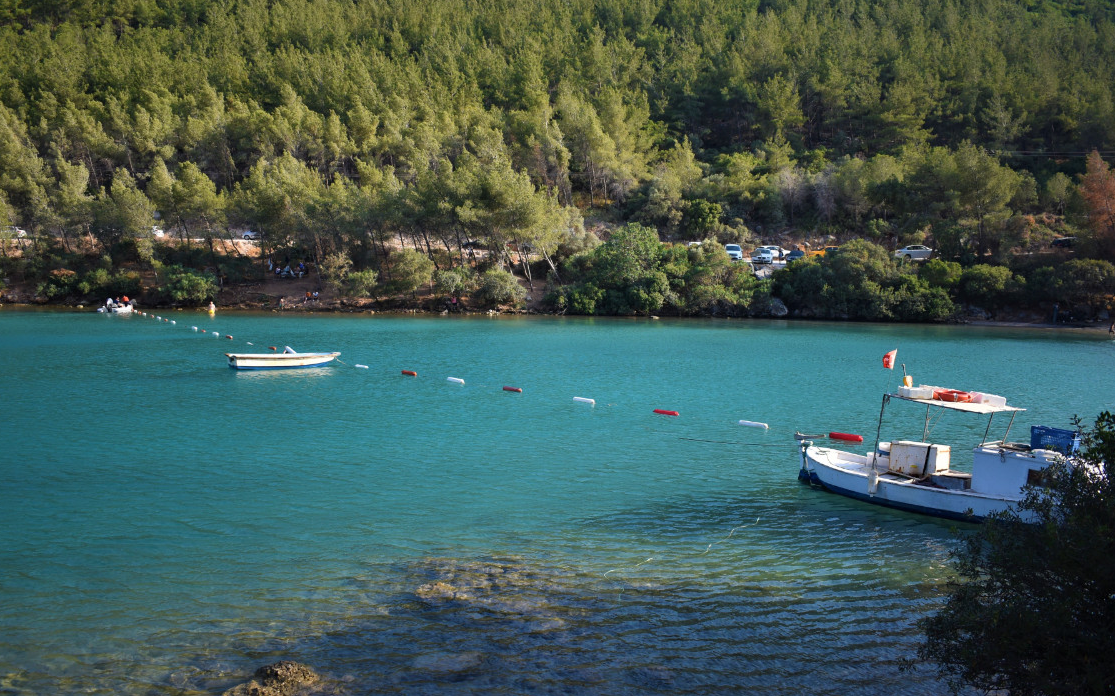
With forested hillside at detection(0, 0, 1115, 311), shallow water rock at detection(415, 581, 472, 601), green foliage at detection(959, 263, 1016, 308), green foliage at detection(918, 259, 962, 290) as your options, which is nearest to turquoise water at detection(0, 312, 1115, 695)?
shallow water rock at detection(415, 581, 472, 601)

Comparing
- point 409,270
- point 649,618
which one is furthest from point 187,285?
point 649,618

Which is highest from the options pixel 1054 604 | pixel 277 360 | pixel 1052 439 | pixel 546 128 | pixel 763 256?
pixel 546 128

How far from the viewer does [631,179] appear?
90.4m

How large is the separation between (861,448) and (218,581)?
1932 centimetres

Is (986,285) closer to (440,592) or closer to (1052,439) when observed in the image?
(1052,439)

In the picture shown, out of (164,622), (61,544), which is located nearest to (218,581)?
(164,622)

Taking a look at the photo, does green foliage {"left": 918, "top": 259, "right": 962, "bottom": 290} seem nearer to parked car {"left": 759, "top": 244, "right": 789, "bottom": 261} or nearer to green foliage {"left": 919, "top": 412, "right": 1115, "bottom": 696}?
parked car {"left": 759, "top": 244, "right": 789, "bottom": 261}

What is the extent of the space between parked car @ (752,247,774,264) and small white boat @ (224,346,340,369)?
4702cm

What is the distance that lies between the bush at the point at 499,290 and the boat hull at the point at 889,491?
49.3 m

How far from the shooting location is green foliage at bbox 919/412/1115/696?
311 inches

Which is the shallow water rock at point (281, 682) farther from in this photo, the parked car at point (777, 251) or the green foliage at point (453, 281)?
the parked car at point (777, 251)

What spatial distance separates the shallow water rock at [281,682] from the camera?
10.6 meters

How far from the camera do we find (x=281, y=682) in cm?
1074

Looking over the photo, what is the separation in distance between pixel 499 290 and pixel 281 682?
193ft
